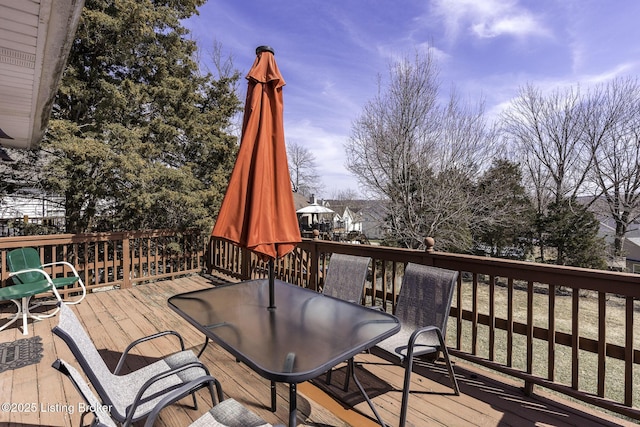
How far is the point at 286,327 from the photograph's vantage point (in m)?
1.93

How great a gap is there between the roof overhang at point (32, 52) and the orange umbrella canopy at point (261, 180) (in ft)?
3.77

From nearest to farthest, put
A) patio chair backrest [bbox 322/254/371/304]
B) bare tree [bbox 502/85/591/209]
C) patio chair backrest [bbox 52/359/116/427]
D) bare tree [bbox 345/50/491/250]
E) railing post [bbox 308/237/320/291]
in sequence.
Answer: patio chair backrest [bbox 52/359/116/427], patio chair backrest [bbox 322/254/371/304], railing post [bbox 308/237/320/291], bare tree [bbox 345/50/491/250], bare tree [bbox 502/85/591/209]

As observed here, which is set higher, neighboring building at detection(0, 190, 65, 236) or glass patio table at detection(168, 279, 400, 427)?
neighboring building at detection(0, 190, 65, 236)

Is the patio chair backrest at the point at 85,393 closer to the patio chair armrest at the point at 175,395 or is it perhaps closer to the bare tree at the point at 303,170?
the patio chair armrest at the point at 175,395

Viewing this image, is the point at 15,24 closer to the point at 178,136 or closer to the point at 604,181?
the point at 178,136

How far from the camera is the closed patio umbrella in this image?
6.70ft

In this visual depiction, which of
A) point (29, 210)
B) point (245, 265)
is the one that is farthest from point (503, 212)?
point (29, 210)

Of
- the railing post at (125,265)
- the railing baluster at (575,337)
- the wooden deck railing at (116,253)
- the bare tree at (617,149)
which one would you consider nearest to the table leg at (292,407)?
the railing baluster at (575,337)

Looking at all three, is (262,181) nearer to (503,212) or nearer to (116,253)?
(116,253)

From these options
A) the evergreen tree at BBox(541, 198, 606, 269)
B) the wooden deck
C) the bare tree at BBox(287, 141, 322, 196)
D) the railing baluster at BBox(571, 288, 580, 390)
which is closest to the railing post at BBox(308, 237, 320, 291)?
the wooden deck

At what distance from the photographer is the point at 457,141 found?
10.3m

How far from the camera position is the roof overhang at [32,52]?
73.7 inches

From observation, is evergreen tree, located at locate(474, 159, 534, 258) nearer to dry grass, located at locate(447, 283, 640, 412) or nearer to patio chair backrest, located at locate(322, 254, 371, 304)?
dry grass, located at locate(447, 283, 640, 412)

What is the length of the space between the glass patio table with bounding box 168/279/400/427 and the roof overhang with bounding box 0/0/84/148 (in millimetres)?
2064
